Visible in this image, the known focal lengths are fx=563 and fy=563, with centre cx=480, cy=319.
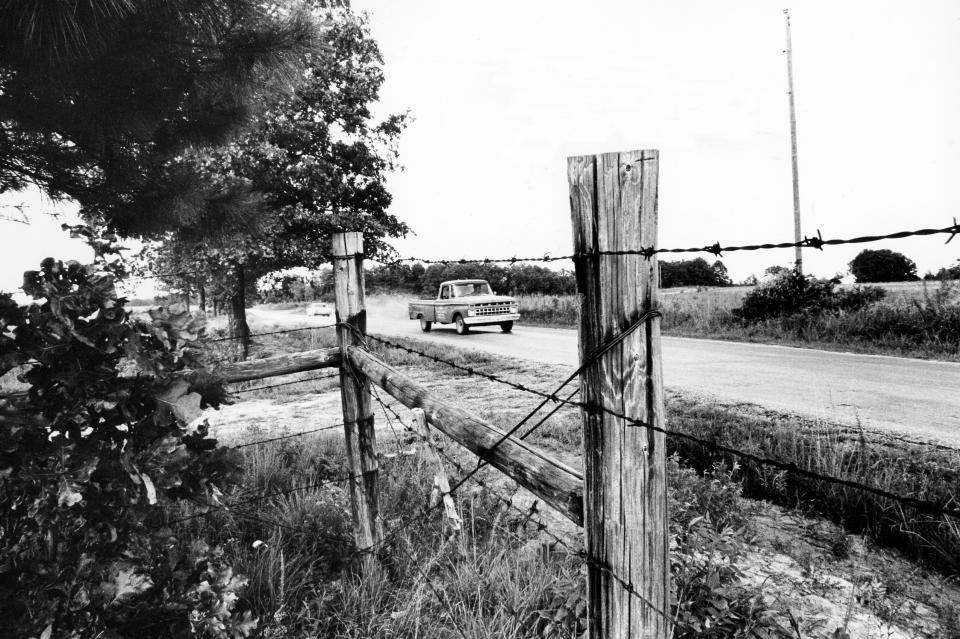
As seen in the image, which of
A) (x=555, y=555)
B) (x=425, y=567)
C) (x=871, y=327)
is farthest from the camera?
(x=871, y=327)

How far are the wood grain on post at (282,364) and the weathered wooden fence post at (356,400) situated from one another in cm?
8

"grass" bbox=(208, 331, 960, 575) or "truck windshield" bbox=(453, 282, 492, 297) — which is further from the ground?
"truck windshield" bbox=(453, 282, 492, 297)

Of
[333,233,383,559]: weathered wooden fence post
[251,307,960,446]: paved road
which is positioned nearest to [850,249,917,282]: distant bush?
[251,307,960,446]: paved road

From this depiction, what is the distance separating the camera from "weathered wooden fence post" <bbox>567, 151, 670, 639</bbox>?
1188 mm

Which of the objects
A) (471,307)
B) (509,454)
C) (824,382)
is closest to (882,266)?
(471,307)

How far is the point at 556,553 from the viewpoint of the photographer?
2.86 meters

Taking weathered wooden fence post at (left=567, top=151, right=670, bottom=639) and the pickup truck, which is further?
the pickup truck

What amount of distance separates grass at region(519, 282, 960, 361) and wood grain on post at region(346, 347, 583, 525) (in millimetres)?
6868

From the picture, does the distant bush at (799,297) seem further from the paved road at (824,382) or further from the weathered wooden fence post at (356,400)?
the weathered wooden fence post at (356,400)

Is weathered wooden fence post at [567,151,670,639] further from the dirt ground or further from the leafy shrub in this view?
the leafy shrub

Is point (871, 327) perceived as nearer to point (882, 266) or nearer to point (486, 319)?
point (486, 319)

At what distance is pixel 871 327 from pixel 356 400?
36.2 ft

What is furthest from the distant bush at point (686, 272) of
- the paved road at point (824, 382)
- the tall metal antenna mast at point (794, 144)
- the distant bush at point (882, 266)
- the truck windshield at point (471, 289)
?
the paved road at point (824, 382)

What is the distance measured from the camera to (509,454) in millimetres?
1585
